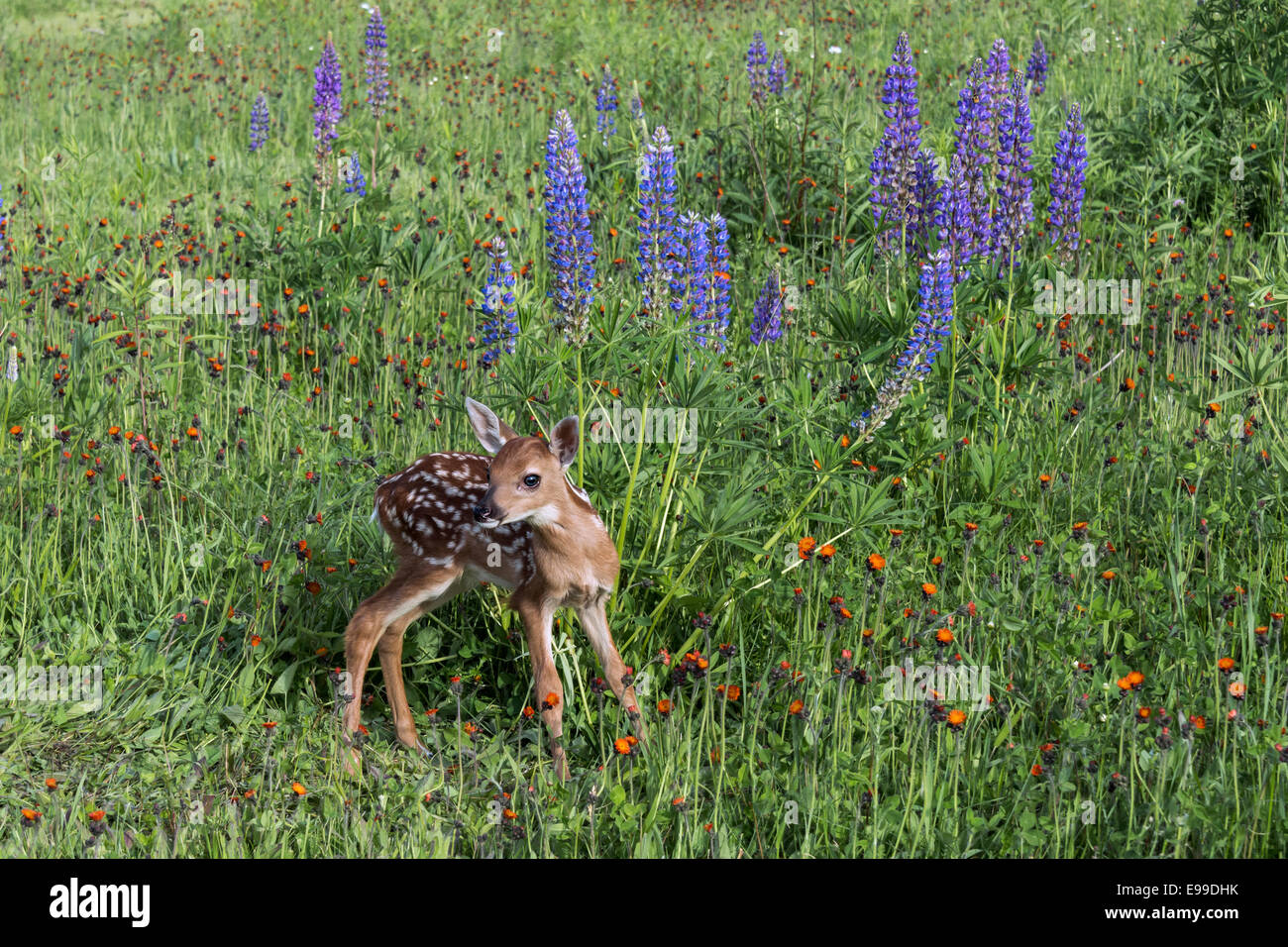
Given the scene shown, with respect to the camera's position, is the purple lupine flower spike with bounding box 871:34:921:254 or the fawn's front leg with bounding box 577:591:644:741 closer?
the fawn's front leg with bounding box 577:591:644:741

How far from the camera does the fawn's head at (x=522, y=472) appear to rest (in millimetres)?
3270

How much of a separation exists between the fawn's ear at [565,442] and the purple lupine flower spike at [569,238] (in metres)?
0.58

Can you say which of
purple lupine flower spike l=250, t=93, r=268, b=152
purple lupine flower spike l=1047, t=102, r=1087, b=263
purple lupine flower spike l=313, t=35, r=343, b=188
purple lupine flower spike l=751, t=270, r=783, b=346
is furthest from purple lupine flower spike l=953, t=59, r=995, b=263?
purple lupine flower spike l=250, t=93, r=268, b=152

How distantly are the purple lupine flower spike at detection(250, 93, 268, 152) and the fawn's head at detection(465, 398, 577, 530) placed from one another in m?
6.49

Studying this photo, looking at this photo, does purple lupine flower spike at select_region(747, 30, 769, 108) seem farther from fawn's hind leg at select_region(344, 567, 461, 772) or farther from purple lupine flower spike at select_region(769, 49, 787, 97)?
fawn's hind leg at select_region(344, 567, 461, 772)

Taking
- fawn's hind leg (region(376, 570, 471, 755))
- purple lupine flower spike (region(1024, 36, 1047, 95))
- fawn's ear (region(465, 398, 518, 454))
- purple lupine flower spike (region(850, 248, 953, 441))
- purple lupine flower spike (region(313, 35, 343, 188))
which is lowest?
fawn's hind leg (region(376, 570, 471, 755))

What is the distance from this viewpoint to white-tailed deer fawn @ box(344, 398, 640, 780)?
3396 millimetres

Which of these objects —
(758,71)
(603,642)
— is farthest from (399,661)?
(758,71)

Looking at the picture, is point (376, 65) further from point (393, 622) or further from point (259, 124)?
point (393, 622)

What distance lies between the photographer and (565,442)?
11.2 ft

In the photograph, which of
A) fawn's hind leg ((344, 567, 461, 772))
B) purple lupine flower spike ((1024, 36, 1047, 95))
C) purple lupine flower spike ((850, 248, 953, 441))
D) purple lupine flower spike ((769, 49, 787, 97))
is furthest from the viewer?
purple lupine flower spike ((1024, 36, 1047, 95))

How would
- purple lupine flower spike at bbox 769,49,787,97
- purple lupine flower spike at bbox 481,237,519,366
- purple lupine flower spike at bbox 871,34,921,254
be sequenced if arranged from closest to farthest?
purple lupine flower spike at bbox 481,237,519,366 → purple lupine flower spike at bbox 871,34,921,254 → purple lupine flower spike at bbox 769,49,787,97

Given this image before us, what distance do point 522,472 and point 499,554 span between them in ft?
1.33

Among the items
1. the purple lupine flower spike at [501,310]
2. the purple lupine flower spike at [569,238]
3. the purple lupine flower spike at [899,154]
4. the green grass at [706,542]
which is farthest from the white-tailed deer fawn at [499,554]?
the purple lupine flower spike at [899,154]
